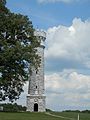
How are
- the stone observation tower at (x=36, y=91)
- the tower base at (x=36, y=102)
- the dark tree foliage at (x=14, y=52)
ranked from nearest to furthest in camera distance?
1. the dark tree foliage at (x=14, y=52)
2. the stone observation tower at (x=36, y=91)
3. the tower base at (x=36, y=102)

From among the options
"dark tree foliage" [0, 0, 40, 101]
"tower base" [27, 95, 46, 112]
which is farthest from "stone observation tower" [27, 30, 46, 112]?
"dark tree foliage" [0, 0, 40, 101]

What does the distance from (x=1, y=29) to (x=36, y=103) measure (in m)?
27.4

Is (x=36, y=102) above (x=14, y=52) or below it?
below

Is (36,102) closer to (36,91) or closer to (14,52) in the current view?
(36,91)

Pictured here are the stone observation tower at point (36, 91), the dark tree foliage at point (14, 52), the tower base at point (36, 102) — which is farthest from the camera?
the tower base at point (36, 102)

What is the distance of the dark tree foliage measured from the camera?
175ft

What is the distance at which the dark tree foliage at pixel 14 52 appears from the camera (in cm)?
5322

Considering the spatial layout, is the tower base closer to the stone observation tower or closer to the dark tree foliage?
the stone observation tower

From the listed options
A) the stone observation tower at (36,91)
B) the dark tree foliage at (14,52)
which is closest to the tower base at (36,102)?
the stone observation tower at (36,91)

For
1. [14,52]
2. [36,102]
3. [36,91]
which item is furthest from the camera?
[36,102]

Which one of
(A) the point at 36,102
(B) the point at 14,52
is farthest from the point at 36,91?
(B) the point at 14,52

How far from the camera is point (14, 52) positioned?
174ft

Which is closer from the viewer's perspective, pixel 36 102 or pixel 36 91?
pixel 36 91

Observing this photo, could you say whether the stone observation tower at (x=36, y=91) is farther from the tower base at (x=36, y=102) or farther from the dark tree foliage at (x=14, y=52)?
the dark tree foliage at (x=14, y=52)
